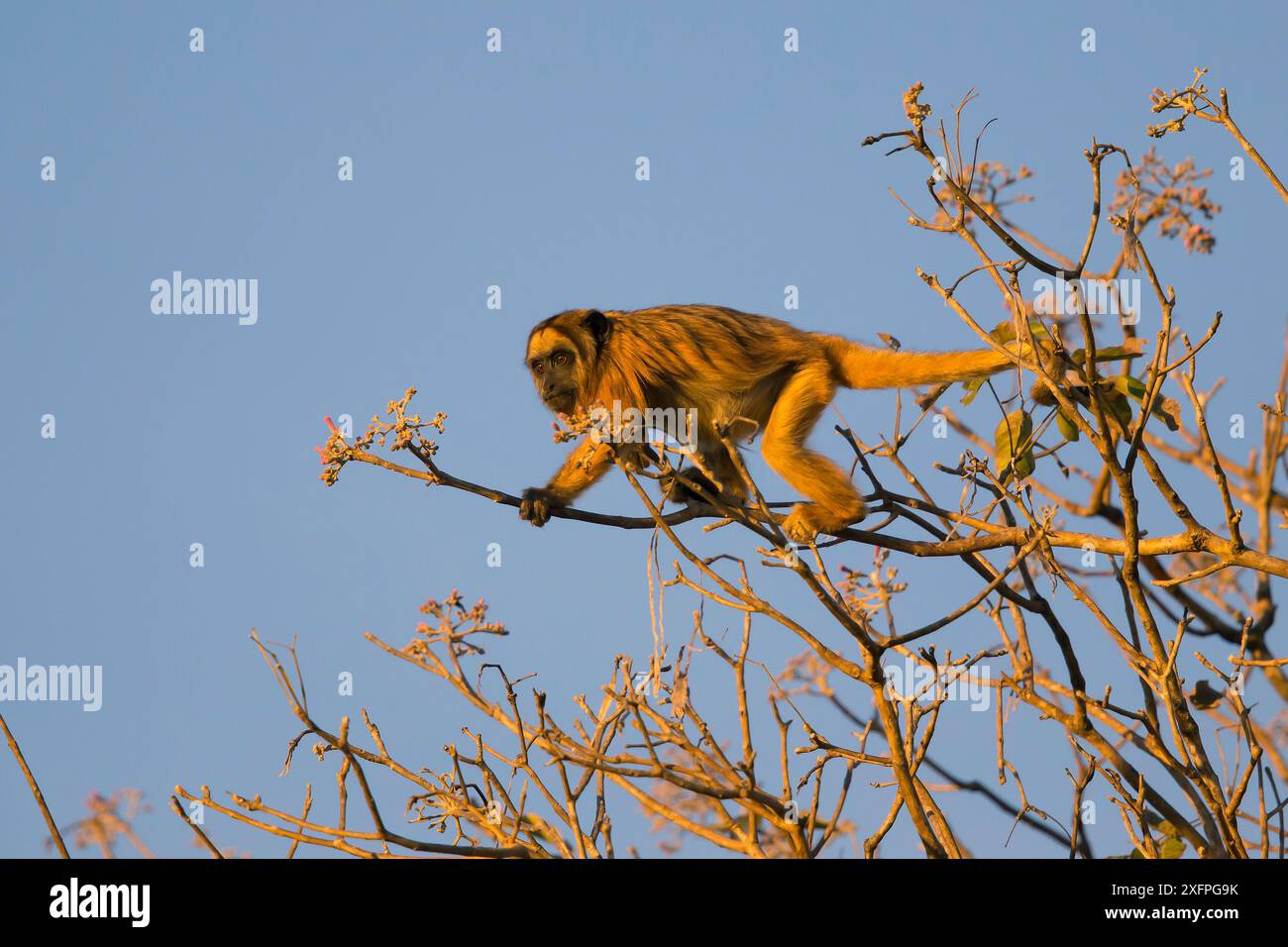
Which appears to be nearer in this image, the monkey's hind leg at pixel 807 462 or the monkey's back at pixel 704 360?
the monkey's hind leg at pixel 807 462

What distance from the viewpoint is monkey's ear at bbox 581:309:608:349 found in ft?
28.8

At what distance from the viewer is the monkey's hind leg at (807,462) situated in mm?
7391

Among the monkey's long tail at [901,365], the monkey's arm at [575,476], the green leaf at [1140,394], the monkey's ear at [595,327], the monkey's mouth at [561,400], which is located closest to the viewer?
the green leaf at [1140,394]

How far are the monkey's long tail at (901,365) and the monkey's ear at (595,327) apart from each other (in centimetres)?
142

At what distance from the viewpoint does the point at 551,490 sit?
312 inches

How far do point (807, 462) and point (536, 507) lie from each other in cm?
153

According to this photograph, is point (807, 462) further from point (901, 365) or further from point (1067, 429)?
point (1067, 429)

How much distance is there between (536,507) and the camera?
7320 millimetres

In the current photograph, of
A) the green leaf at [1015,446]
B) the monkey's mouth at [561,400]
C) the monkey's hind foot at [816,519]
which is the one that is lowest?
the monkey's hind foot at [816,519]

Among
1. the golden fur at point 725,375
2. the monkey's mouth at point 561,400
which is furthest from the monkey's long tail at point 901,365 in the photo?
the monkey's mouth at point 561,400

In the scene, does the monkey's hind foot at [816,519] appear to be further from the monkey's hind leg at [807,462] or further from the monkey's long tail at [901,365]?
the monkey's long tail at [901,365]

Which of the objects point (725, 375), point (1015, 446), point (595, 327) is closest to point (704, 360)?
point (725, 375)
